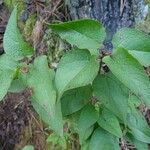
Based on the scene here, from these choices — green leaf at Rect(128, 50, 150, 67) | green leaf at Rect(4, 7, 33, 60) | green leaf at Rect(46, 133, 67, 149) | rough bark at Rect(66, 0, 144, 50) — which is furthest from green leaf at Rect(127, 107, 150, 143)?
green leaf at Rect(46, 133, 67, 149)

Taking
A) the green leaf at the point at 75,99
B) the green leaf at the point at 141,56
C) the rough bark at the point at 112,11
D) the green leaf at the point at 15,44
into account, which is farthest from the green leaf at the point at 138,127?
the rough bark at the point at 112,11

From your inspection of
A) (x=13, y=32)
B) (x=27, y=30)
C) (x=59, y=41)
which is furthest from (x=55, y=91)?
(x=27, y=30)

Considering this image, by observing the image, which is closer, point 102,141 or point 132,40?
point 132,40

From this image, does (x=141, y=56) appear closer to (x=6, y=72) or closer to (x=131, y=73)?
(x=131, y=73)

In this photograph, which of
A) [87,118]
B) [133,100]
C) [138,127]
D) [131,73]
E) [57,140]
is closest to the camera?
[131,73]

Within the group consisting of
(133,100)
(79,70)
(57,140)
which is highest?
(79,70)

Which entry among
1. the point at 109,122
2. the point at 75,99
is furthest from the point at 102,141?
the point at 75,99
